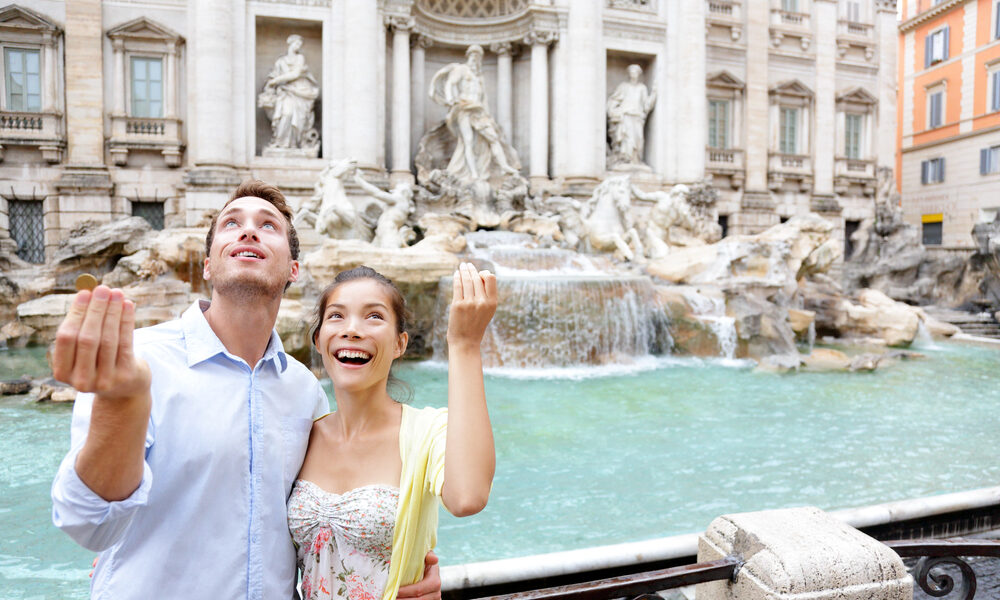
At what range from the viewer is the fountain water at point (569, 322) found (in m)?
9.29

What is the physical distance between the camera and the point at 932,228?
24.5m

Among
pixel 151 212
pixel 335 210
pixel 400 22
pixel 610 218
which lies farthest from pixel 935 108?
pixel 151 212

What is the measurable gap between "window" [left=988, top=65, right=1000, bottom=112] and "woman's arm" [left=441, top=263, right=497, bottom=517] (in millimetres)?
27348

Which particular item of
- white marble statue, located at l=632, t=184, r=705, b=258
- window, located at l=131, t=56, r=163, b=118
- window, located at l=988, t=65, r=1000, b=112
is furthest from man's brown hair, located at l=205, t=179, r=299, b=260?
window, located at l=988, t=65, r=1000, b=112

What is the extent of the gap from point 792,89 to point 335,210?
15335mm

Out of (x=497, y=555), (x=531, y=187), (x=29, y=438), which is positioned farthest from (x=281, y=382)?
(x=531, y=187)

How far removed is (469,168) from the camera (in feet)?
49.4

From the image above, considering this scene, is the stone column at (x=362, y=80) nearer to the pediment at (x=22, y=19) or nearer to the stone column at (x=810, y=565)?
the pediment at (x=22, y=19)

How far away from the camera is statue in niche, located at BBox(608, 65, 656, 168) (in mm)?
17031

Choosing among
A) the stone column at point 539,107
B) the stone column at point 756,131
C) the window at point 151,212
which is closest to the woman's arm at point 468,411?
the stone column at point 539,107

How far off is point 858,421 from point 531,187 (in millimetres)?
10867

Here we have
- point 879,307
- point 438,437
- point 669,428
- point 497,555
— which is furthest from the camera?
point 879,307

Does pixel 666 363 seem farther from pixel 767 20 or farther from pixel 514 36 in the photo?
pixel 767 20

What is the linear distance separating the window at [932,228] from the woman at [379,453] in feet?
92.1
